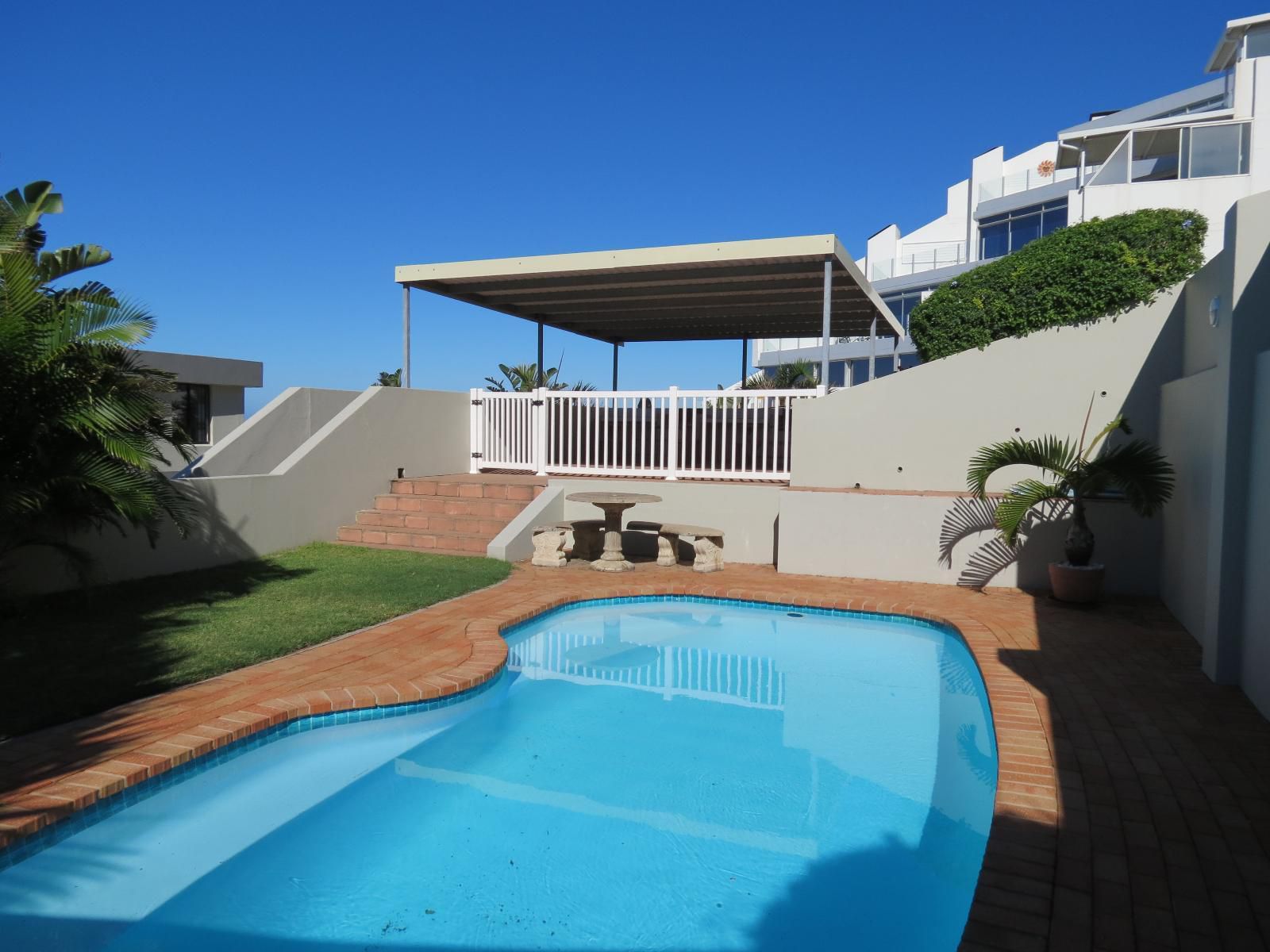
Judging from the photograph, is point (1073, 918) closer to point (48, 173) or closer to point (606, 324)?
point (48, 173)

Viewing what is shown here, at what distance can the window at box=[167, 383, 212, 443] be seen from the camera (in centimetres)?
2022

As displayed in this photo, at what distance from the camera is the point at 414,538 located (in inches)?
405

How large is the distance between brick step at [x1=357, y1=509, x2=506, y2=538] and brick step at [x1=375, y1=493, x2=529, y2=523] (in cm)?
11

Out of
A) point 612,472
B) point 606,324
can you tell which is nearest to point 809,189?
point 606,324

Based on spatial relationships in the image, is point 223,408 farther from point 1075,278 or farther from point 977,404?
point 1075,278

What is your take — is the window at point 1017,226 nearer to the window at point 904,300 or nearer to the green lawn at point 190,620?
the window at point 904,300

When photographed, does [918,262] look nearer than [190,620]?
No

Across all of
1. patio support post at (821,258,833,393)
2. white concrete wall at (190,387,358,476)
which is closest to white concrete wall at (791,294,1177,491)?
patio support post at (821,258,833,393)

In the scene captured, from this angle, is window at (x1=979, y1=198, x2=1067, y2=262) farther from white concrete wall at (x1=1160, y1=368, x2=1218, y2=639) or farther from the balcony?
white concrete wall at (x1=1160, y1=368, x2=1218, y2=639)

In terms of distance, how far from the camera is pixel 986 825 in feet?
12.1

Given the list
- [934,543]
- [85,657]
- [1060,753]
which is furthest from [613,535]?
[1060,753]

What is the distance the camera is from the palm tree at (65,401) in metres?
5.62

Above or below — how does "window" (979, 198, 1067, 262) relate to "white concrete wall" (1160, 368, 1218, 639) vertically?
above

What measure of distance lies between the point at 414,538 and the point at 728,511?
13.8ft
